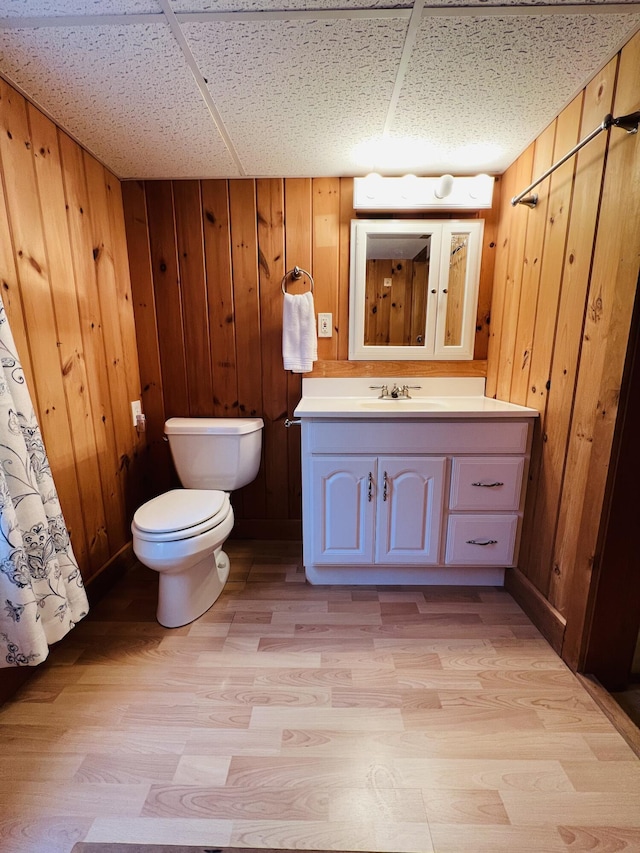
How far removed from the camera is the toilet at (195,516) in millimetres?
1294

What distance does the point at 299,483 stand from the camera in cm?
200

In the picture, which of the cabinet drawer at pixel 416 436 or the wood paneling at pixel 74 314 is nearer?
the wood paneling at pixel 74 314

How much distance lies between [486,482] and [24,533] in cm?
165

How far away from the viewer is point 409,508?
1.52 metres

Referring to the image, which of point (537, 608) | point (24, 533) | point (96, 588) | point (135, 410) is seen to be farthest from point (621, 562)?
point (135, 410)

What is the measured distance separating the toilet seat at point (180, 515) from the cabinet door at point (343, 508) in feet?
1.37

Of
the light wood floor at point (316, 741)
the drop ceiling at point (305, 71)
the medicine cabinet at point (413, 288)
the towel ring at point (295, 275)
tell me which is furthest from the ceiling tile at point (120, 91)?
the light wood floor at point (316, 741)

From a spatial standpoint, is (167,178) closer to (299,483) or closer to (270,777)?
(299,483)

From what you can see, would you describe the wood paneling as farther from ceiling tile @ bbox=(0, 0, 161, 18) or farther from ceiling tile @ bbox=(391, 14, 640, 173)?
ceiling tile @ bbox=(391, 14, 640, 173)

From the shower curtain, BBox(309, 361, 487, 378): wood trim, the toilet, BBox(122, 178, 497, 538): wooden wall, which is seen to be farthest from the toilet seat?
BBox(309, 361, 487, 378): wood trim

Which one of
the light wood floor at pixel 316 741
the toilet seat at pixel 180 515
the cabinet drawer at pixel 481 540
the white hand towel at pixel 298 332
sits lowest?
the light wood floor at pixel 316 741

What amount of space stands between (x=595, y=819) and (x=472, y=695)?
1.12 feet

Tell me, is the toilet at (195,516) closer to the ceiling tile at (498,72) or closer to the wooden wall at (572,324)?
the wooden wall at (572,324)

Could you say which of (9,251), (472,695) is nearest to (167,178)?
(9,251)
